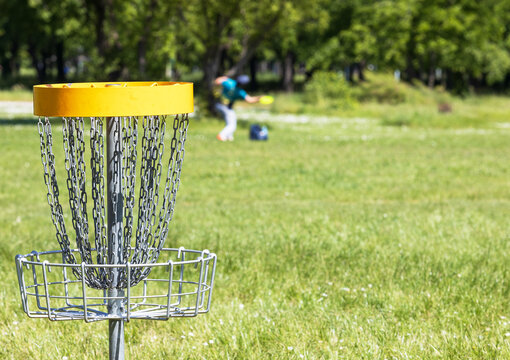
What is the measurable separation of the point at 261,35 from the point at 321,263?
21710mm

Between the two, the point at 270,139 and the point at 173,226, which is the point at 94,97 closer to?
the point at 173,226

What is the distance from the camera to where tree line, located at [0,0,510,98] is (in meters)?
26.4

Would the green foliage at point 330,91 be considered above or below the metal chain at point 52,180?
below

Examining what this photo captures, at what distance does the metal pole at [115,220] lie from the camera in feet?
9.89

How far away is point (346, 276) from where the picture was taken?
19.2ft

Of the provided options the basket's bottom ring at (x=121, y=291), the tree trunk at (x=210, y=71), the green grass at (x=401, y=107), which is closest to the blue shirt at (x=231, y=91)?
the tree trunk at (x=210, y=71)

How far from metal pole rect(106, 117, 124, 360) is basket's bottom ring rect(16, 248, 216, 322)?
3 centimetres

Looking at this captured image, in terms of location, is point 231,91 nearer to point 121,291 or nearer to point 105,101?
point 121,291

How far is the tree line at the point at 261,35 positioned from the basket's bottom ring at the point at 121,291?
2012cm

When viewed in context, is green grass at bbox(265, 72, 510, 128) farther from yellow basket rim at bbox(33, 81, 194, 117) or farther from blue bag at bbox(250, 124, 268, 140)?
yellow basket rim at bbox(33, 81, 194, 117)

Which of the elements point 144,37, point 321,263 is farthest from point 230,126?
point 321,263

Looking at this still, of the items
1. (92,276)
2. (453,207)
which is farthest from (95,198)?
(453,207)

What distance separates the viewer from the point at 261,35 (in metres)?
27.0

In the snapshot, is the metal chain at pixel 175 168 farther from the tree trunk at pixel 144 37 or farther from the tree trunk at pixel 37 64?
the tree trunk at pixel 37 64
